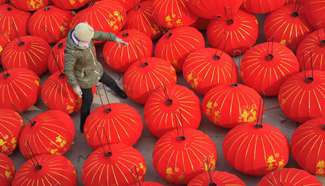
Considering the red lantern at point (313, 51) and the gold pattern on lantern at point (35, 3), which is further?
the gold pattern on lantern at point (35, 3)

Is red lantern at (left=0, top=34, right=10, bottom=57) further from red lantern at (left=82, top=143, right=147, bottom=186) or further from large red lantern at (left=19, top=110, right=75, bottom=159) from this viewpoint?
red lantern at (left=82, top=143, right=147, bottom=186)

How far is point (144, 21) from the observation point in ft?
20.3

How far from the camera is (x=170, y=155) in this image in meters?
4.50

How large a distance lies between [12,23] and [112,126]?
8.70 feet

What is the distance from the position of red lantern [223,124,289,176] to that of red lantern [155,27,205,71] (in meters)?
1.45

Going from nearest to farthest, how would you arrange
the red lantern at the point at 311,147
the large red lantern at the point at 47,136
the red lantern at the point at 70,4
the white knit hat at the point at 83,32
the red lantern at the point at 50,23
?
the red lantern at the point at 311,147 < the white knit hat at the point at 83,32 < the large red lantern at the point at 47,136 < the red lantern at the point at 50,23 < the red lantern at the point at 70,4

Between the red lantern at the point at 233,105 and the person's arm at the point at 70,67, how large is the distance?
1.48m

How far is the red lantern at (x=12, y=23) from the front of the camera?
649 cm

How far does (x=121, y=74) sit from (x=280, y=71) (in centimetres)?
213

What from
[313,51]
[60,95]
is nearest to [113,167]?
[60,95]

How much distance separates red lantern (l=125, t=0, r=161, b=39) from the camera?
20.3ft

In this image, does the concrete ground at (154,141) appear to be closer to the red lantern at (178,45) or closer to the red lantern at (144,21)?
the red lantern at (178,45)

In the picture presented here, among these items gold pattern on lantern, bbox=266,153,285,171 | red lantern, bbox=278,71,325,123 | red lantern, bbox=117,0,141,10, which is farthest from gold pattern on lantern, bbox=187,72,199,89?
red lantern, bbox=117,0,141,10

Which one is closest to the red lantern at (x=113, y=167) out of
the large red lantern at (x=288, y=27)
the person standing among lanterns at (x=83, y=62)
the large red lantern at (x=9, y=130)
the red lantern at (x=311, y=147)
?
the person standing among lanterns at (x=83, y=62)
